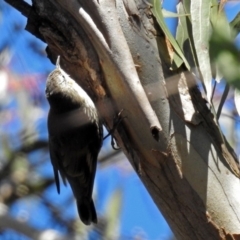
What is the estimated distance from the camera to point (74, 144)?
282 cm

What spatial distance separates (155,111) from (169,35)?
24 cm

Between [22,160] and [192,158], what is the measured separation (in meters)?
1.89

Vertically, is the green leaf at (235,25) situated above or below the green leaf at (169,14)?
below

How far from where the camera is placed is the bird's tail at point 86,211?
271cm

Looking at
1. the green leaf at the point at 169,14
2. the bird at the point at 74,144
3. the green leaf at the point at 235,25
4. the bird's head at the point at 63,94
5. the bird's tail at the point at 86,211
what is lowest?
the bird's tail at the point at 86,211

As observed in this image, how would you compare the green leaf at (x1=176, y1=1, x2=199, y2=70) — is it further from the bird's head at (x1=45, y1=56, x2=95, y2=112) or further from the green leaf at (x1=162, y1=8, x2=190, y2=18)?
the bird's head at (x1=45, y1=56, x2=95, y2=112)

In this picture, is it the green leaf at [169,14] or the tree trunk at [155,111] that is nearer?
the tree trunk at [155,111]

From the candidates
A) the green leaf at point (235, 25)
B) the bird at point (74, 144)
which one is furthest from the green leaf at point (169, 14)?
the bird at point (74, 144)

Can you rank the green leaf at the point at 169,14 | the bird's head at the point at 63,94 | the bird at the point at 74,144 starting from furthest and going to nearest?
the bird at the point at 74,144 < the bird's head at the point at 63,94 < the green leaf at the point at 169,14

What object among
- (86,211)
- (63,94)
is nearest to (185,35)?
(63,94)

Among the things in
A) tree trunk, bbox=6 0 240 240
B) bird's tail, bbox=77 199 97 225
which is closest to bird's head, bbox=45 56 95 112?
bird's tail, bbox=77 199 97 225

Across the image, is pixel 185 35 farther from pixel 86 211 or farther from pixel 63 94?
pixel 86 211

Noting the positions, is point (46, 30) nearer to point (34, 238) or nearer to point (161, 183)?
point (161, 183)

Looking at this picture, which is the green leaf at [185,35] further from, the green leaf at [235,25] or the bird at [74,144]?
the bird at [74,144]
